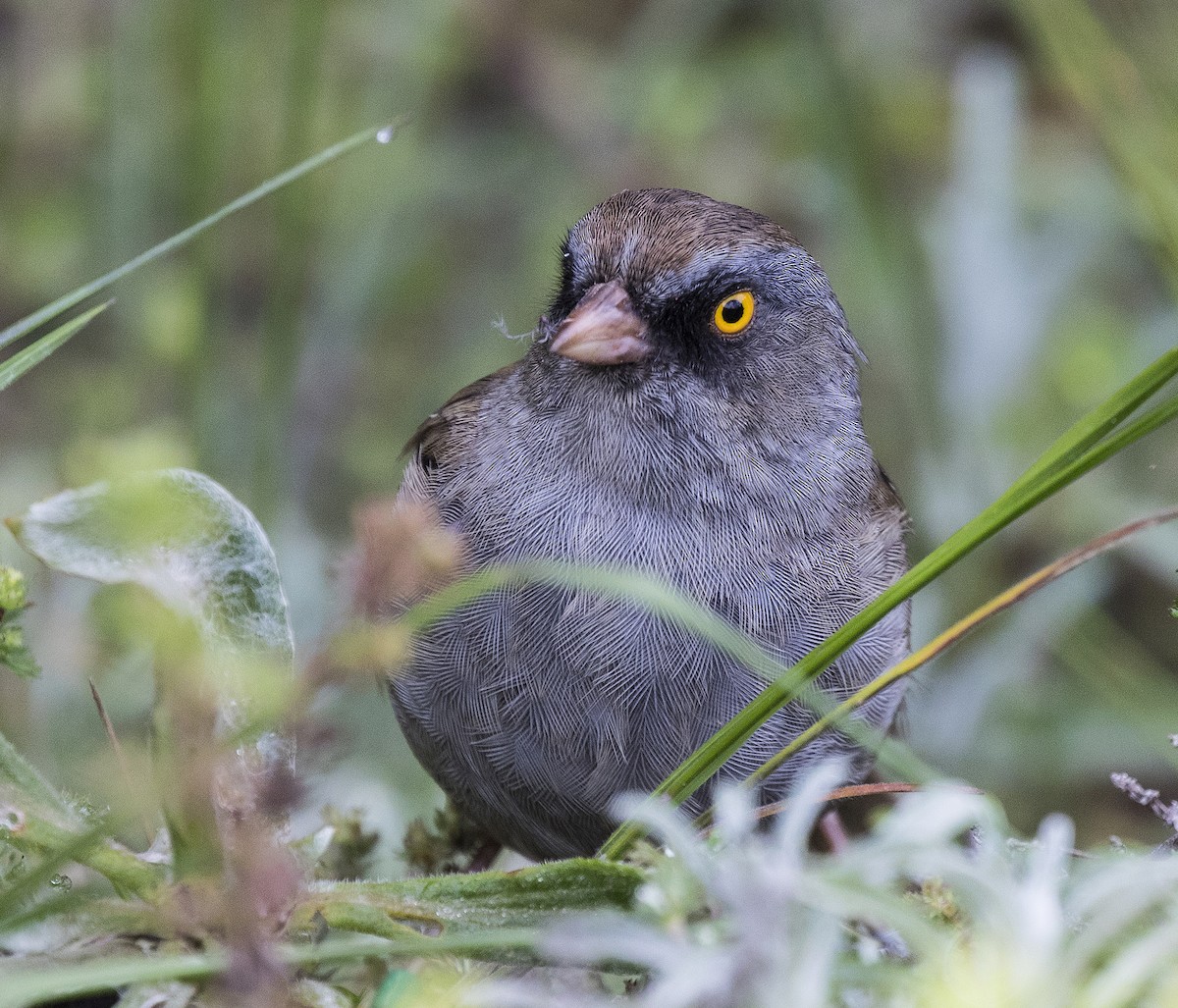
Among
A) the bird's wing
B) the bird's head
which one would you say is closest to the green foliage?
the bird's head

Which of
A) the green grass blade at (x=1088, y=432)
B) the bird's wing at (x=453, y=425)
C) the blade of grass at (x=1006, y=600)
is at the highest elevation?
the bird's wing at (x=453, y=425)

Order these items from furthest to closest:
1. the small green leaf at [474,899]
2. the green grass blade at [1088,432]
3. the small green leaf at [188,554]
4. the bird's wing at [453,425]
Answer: the bird's wing at [453,425] → the small green leaf at [188,554] → the small green leaf at [474,899] → the green grass blade at [1088,432]

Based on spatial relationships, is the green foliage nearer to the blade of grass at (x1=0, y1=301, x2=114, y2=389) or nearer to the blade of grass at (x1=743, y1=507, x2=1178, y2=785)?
the blade of grass at (x1=0, y1=301, x2=114, y2=389)

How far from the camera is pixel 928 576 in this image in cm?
154

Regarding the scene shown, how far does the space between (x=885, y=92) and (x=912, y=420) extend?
1.90 m

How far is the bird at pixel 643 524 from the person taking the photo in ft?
8.37

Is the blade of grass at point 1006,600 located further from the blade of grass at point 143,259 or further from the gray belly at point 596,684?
the blade of grass at point 143,259

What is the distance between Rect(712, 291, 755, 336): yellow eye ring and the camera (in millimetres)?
2916

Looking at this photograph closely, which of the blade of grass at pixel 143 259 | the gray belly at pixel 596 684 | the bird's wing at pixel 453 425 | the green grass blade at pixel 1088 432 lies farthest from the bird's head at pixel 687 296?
the green grass blade at pixel 1088 432

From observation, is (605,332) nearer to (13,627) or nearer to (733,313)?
(733,313)

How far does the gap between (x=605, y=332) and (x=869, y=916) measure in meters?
1.69

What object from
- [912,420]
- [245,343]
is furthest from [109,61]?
[912,420]

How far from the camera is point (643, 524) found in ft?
8.85

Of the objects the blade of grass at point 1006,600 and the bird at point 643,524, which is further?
the bird at point 643,524
